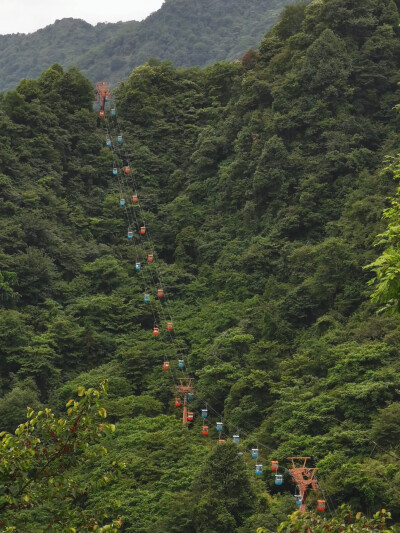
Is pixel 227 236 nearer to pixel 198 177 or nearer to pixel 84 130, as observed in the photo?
pixel 198 177

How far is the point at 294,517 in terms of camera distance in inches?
267

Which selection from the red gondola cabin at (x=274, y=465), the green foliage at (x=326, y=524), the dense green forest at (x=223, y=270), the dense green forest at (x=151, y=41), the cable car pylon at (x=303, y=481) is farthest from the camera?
the dense green forest at (x=151, y=41)

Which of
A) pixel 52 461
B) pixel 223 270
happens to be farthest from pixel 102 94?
pixel 52 461

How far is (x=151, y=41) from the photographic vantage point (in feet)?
229

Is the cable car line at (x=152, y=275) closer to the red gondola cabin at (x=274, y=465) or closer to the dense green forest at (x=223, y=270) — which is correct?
the red gondola cabin at (x=274, y=465)

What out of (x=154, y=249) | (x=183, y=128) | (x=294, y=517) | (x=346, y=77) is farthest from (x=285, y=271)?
(x=294, y=517)

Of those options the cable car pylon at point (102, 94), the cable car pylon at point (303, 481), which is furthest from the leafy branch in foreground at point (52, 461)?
the cable car pylon at point (102, 94)

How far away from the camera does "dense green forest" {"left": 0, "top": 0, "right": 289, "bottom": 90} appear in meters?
67.9

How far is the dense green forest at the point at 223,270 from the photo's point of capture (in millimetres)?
18812

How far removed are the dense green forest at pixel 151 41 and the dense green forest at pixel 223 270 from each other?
2898 centimetres

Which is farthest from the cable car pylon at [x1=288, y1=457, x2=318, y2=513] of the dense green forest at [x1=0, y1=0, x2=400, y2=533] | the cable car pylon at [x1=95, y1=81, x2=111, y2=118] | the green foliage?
the cable car pylon at [x1=95, y1=81, x2=111, y2=118]

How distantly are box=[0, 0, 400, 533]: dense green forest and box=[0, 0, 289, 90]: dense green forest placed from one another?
29.0 meters

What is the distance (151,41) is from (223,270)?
4440cm

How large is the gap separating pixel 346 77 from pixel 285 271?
8688 mm
